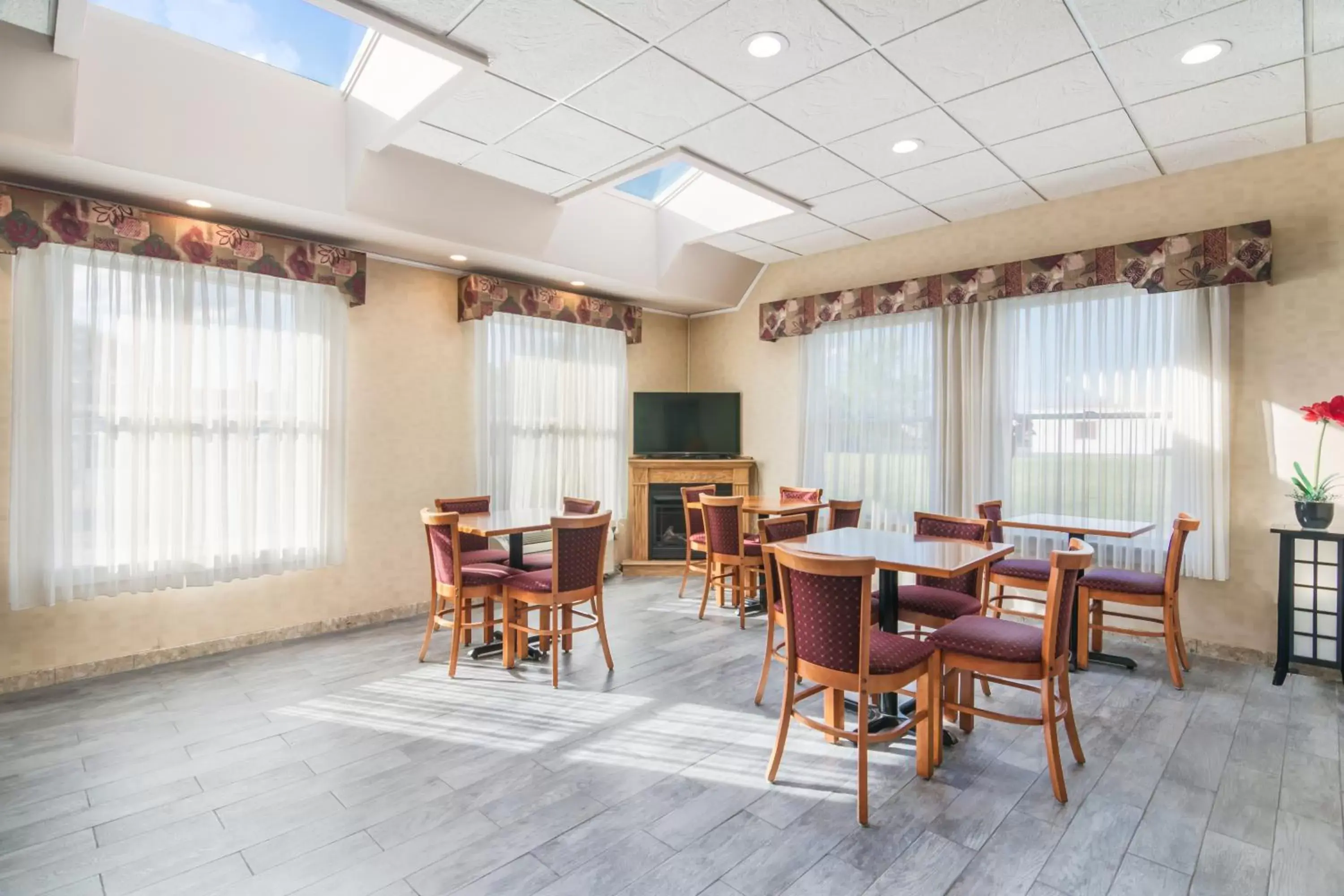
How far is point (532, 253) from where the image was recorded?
4973 millimetres

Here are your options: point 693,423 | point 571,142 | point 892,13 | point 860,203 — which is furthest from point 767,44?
point 693,423

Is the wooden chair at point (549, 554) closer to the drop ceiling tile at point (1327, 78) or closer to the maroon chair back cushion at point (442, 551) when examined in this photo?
the maroon chair back cushion at point (442, 551)

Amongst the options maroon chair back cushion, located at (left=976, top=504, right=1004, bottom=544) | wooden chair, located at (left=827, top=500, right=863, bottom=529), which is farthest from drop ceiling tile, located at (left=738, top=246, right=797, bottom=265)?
maroon chair back cushion, located at (left=976, top=504, right=1004, bottom=544)

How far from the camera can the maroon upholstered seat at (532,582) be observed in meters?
3.71

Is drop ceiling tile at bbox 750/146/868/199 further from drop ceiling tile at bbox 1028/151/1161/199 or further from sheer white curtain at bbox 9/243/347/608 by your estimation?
sheer white curtain at bbox 9/243/347/608

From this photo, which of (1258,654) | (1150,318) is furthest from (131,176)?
(1258,654)

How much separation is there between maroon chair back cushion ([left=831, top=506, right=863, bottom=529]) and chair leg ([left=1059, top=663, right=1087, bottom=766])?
2235 mm

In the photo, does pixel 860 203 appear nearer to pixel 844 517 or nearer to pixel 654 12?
pixel 844 517

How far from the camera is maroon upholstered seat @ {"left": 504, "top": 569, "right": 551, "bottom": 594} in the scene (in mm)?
3713

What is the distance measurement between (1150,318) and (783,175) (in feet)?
8.62

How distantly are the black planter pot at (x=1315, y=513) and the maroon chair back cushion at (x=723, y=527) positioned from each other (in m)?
3.22

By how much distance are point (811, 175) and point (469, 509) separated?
3343 millimetres

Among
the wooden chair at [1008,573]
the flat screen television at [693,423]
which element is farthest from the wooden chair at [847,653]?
the flat screen television at [693,423]

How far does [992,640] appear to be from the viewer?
2594mm
